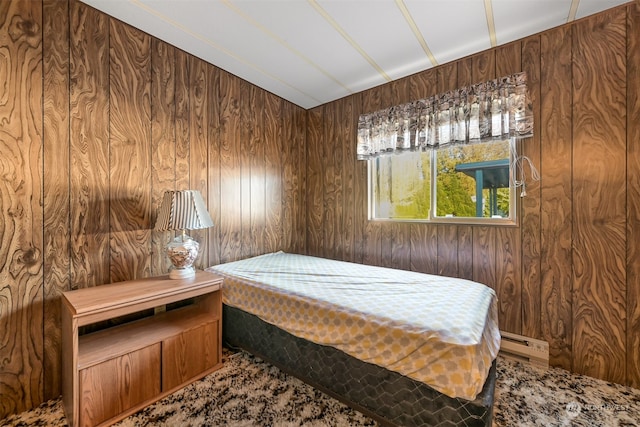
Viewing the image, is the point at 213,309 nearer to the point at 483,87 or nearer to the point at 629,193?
the point at 483,87

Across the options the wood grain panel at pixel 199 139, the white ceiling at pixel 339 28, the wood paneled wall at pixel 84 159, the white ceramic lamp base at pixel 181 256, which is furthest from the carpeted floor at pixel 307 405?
the white ceiling at pixel 339 28

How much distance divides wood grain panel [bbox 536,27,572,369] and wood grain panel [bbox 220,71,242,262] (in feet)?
8.40

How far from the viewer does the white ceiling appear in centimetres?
164

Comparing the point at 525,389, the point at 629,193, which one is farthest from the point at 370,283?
the point at 629,193

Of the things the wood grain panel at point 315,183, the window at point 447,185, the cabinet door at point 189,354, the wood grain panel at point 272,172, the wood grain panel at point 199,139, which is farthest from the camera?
the wood grain panel at point 315,183

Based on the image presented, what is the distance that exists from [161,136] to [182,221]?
30.7 inches

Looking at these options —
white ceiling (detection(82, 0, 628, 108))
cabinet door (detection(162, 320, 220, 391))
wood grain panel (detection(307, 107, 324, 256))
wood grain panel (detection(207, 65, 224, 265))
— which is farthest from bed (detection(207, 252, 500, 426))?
white ceiling (detection(82, 0, 628, 108))

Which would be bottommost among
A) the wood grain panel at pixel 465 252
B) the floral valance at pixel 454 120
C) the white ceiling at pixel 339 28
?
the wood grain panel at pixel 465 252

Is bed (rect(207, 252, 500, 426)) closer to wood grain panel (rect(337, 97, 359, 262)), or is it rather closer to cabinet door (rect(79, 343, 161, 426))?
cabinet door (rect(79, 343, 161, 426))

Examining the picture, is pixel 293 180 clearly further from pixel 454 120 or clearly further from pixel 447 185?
pixel 454 120

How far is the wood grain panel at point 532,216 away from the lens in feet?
6.23

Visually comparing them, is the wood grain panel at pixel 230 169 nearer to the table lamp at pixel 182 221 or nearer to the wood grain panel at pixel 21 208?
the table lamp at pixel 182 221

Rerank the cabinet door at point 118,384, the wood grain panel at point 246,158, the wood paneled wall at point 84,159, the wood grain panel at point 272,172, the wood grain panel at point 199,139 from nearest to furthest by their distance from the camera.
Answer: the cabinet door at point 118,384
the wood paneled wall at point 84,159
the wood grain panel at point 199,139
the wood grain panel at point 246,158
the wood grain panel at point 272,172

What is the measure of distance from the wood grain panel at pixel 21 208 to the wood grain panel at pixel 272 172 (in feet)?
5.52
